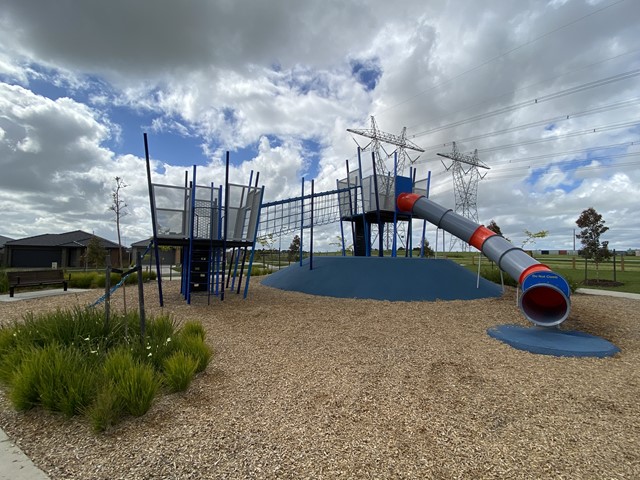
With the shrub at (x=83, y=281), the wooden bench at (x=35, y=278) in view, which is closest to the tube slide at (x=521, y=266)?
the shrub at (x=83, y=281)

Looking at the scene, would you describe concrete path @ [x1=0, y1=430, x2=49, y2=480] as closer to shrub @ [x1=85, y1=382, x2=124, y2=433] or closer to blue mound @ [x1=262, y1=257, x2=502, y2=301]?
shrub @ [x1=85, y1=382, x2=124, y2=433]

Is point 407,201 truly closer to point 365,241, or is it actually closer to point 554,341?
point 365,241

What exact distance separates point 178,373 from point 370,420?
2.22 metres

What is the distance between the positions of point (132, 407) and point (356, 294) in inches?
328

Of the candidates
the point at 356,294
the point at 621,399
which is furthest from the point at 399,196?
the point at 621,399

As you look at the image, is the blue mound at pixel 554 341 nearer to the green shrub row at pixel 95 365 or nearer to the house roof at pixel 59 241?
the green shrub row at pixel 95 365

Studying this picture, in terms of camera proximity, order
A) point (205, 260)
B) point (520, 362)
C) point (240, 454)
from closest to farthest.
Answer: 1. point (240, 454)
2. point (520, 362)
3. point (205, 260)

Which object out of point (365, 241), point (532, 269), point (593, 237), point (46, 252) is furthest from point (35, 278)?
point (46, 252)

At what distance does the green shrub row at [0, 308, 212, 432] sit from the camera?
11.9ft

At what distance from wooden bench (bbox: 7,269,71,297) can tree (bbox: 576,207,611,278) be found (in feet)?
87.7

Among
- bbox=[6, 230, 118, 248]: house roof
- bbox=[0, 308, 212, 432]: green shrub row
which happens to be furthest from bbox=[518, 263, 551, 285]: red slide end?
bbox=[6, 230, 118, 248]: house roof

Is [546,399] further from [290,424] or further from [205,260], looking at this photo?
[205,260]

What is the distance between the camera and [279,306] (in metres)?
10.0

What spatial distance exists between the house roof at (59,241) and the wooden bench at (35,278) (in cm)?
2573
